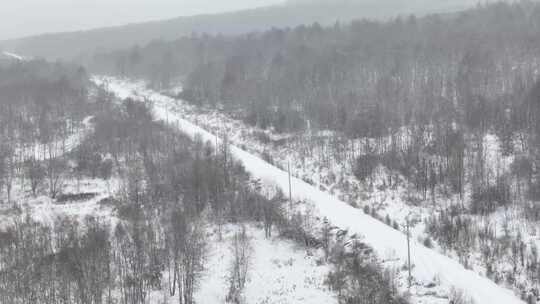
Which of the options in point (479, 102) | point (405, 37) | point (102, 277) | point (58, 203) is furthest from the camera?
point (405, 37)

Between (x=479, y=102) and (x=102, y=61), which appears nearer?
(x=479, y=102)

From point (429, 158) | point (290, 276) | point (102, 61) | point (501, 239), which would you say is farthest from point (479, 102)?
point (102, 61)

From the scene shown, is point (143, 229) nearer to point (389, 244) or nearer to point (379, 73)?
point (389, 244)

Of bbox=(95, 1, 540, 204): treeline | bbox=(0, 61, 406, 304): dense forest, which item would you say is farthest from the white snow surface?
bbox=(95, 1, 540, 204): treeline

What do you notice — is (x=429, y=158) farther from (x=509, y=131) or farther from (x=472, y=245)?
(x=472, y=245)

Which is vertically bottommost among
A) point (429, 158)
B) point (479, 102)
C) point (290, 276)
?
point (290, 276)

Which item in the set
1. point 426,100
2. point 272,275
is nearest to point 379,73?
point 426,100

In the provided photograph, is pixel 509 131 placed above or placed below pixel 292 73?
below

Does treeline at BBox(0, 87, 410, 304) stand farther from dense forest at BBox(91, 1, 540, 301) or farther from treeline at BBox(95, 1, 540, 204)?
treeline at BBox(95, 1, 540, 204)
